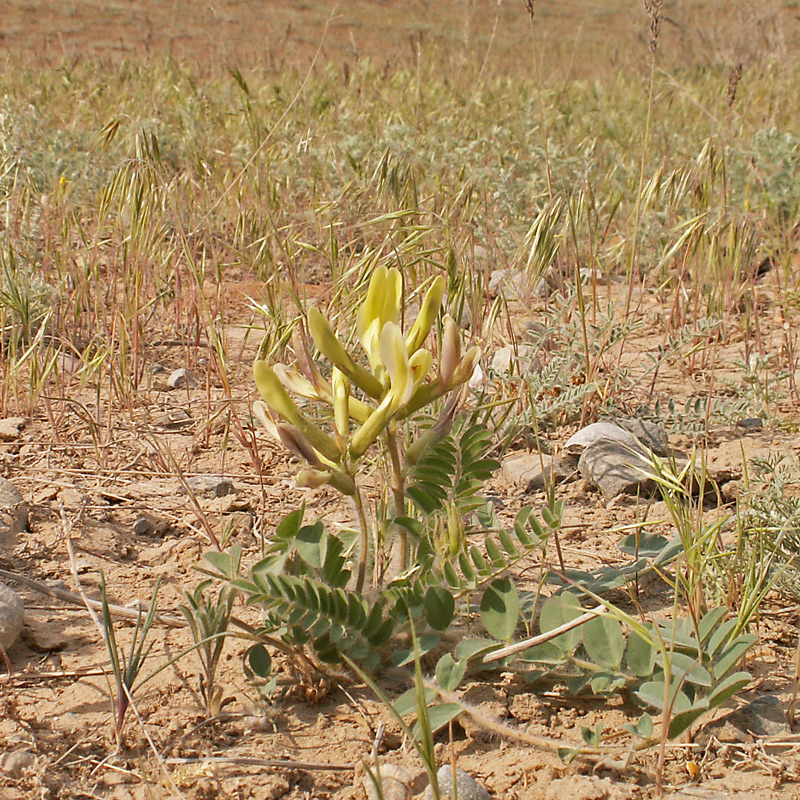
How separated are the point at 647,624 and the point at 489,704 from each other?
12.5 inches

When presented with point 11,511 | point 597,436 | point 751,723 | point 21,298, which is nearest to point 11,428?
point 21,298

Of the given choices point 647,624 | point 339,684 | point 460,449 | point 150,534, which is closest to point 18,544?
point 150,534

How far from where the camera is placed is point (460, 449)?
59.2 inches

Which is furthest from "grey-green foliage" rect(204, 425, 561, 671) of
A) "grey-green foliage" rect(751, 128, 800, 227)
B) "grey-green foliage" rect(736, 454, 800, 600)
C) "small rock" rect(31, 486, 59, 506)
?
"grey-green foliage" rect(751, 128, 800, 227)

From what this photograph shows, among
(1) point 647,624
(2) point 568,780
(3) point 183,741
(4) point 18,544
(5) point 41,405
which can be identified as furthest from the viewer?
(5) point 41,405

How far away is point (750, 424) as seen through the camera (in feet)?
7.80

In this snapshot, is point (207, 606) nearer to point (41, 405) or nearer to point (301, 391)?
point (301, 391)

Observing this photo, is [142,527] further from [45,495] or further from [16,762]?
[16,762]

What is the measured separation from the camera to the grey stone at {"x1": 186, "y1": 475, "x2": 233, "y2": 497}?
210cm

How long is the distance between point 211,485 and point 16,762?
3.08ft

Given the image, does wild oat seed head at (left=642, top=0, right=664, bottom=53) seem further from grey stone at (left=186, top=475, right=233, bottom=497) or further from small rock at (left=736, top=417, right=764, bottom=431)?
grey stone at (left=186, top=475, right=233, bottom=497)

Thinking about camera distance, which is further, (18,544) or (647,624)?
(18,544)

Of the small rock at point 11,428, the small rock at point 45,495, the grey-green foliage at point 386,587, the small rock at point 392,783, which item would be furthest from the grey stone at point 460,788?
the small rock at point 11,428

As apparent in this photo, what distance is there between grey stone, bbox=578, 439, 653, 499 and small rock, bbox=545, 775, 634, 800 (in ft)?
3.05
